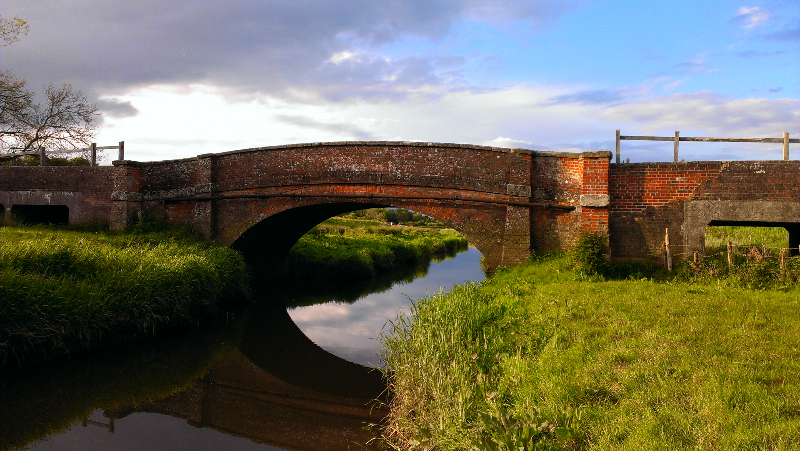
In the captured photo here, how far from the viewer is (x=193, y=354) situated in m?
8.62

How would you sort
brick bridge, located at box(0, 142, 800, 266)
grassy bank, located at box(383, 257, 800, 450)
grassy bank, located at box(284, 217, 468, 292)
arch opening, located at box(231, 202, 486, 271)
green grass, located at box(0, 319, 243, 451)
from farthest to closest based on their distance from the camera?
1. grassy bank, located at box(284, 217, 468, 292)
2. arch opening, located at box(231, 202, 486, 271)
3. brick bridge, located at box(0, 142, 800, 266)
4. green grass, located at box(0, 319, 243, 451)
5. grassy bank, located at box(383, 257, 800, 450)

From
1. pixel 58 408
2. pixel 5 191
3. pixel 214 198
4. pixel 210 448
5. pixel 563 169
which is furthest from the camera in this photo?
pixel 5 191

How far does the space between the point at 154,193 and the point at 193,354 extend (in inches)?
253

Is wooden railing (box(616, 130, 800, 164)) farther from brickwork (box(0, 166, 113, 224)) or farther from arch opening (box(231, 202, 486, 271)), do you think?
brickwork (box(0, 166, 113, 224))

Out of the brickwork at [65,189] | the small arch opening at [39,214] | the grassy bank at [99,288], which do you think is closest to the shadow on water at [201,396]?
the grassy bank at [99,288]

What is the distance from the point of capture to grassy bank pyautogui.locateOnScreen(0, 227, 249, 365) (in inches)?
281

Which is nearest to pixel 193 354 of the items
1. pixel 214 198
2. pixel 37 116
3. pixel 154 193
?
pixel 214 198

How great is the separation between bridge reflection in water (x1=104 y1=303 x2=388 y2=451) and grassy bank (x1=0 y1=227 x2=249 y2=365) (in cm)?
163

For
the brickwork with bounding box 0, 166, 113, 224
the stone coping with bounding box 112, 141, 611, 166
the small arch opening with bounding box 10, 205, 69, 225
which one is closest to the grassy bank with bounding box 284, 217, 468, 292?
the stone coping with bounding box 112, 141, 611, 166

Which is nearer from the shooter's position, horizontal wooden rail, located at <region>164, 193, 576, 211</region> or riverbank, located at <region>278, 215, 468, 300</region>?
horizontal wooden rail, located at <region>164, 193, 576, 211</region>

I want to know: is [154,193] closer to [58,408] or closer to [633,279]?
[58,408]

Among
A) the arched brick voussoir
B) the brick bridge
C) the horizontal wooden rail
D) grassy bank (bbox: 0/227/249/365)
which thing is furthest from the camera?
the arched brick voussoir

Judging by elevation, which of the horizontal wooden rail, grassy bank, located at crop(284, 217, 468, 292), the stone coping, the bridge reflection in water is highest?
the stone coping

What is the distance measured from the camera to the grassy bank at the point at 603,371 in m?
3.53
